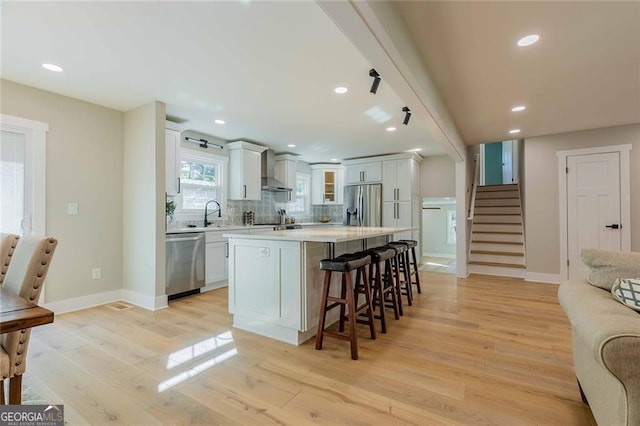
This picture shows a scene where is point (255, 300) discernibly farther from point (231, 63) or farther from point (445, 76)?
point (445, 76)

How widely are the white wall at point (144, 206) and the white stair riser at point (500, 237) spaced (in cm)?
572

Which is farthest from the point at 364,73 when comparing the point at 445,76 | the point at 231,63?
the point at 231,63

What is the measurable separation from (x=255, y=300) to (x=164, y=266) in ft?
4.86

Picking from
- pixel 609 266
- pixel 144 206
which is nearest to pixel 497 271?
pixel 609 266

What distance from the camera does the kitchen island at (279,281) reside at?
2.42 metres

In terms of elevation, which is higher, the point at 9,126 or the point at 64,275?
the point at 9,126

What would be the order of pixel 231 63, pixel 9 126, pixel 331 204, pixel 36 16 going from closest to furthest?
pixel 36 16 → pixel 231 63 → pixel 9 126 → pixel 331 204

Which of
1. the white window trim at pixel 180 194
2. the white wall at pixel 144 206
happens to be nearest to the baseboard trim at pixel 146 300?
the white wall at pixel 144 206

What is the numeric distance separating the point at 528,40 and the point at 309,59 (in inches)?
64.9

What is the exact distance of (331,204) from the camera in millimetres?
7273

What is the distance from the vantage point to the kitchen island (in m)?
2.42

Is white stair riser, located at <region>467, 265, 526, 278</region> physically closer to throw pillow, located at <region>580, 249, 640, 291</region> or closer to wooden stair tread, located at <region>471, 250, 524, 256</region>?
wooden stair tread, located at <region>471, 250, 524, 256</region>

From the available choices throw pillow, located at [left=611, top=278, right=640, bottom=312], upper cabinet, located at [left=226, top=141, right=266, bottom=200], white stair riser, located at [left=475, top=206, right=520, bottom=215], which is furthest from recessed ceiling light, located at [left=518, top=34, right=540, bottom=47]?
white stair riser, located at [left=475, top=206, right=520, bottom=215]

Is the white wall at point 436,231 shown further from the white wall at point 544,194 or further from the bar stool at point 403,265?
the bar stool at point 403,265
